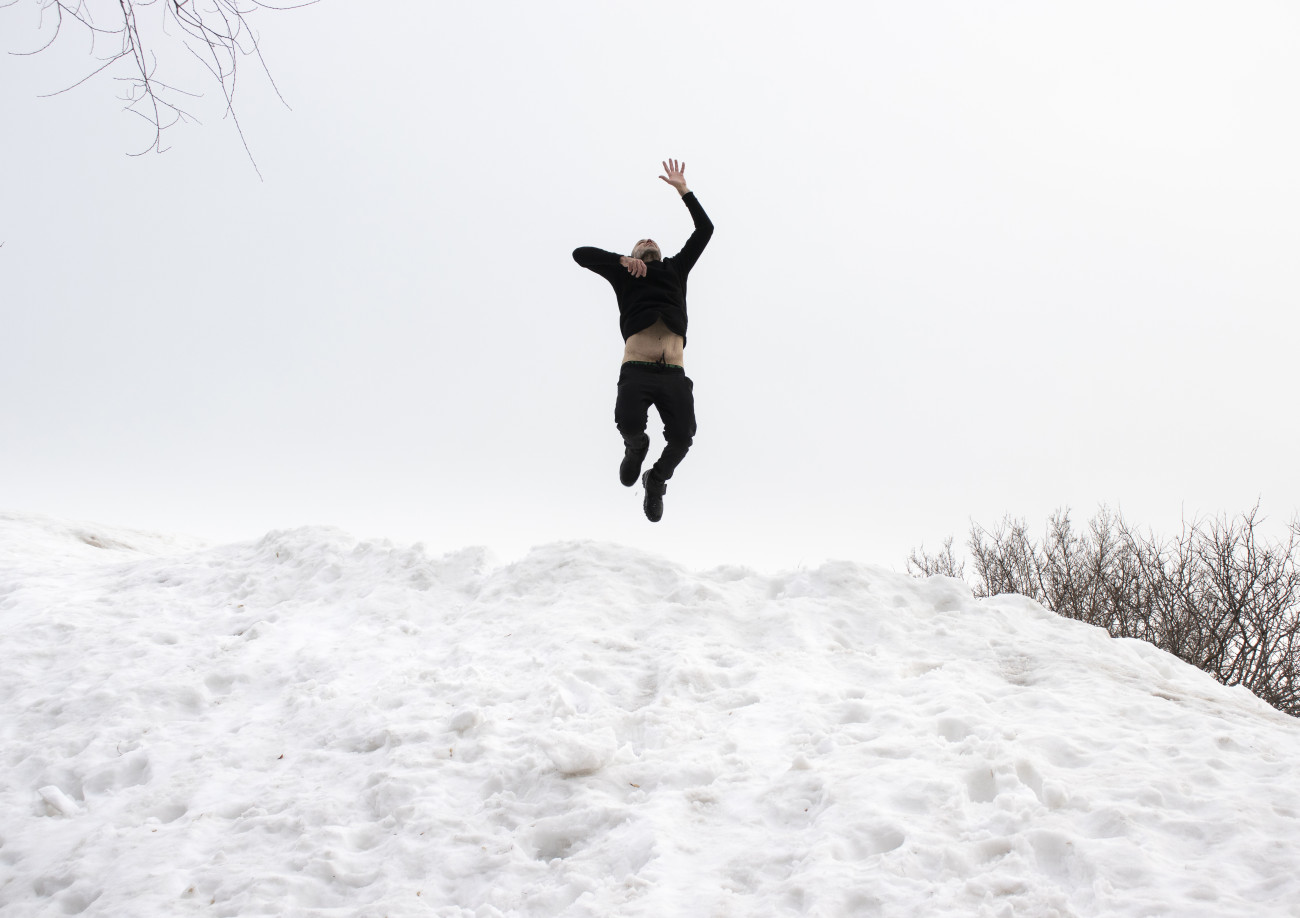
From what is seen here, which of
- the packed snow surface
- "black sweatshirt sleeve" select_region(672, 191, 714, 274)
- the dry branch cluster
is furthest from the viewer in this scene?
the dry branch cluster

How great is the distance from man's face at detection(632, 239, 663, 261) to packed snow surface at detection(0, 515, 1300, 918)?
8.55 feet

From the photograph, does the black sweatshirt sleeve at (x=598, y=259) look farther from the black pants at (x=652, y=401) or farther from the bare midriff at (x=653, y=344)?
the black pants at (x=652, y=401)

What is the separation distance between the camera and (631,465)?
680 centimetres

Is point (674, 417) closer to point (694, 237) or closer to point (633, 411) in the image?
point (633, 411)

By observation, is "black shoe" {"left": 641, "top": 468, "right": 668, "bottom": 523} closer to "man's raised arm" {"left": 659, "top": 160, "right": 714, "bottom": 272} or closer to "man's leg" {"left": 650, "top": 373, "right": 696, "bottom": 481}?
"man's leg" {"left": 650, "top": 373, "right": 696, "bottom": 481}

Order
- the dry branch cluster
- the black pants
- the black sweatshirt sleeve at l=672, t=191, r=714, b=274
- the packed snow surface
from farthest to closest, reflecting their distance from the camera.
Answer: the dry branch cluster
the black sweatshirt sleeve at l=672, t=191, r=714, b=274
the black pants
the packed snow surface

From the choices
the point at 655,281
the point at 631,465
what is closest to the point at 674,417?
the point at 631,465

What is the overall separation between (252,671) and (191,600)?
A: 1.96 m

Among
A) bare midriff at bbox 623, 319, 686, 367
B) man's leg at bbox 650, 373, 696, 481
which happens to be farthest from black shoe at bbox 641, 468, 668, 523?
bare midriff at bbox 623, 319, 686, 367

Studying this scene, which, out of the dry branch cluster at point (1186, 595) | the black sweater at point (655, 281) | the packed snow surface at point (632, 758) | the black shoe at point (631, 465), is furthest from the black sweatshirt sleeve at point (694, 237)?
the dry branch cluster at point (1186, 595)

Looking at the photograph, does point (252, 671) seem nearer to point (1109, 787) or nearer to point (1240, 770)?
point (1109, 787)

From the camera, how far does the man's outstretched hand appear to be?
6613mm

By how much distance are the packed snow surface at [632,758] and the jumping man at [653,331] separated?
117cm

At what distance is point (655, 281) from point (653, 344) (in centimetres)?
54
